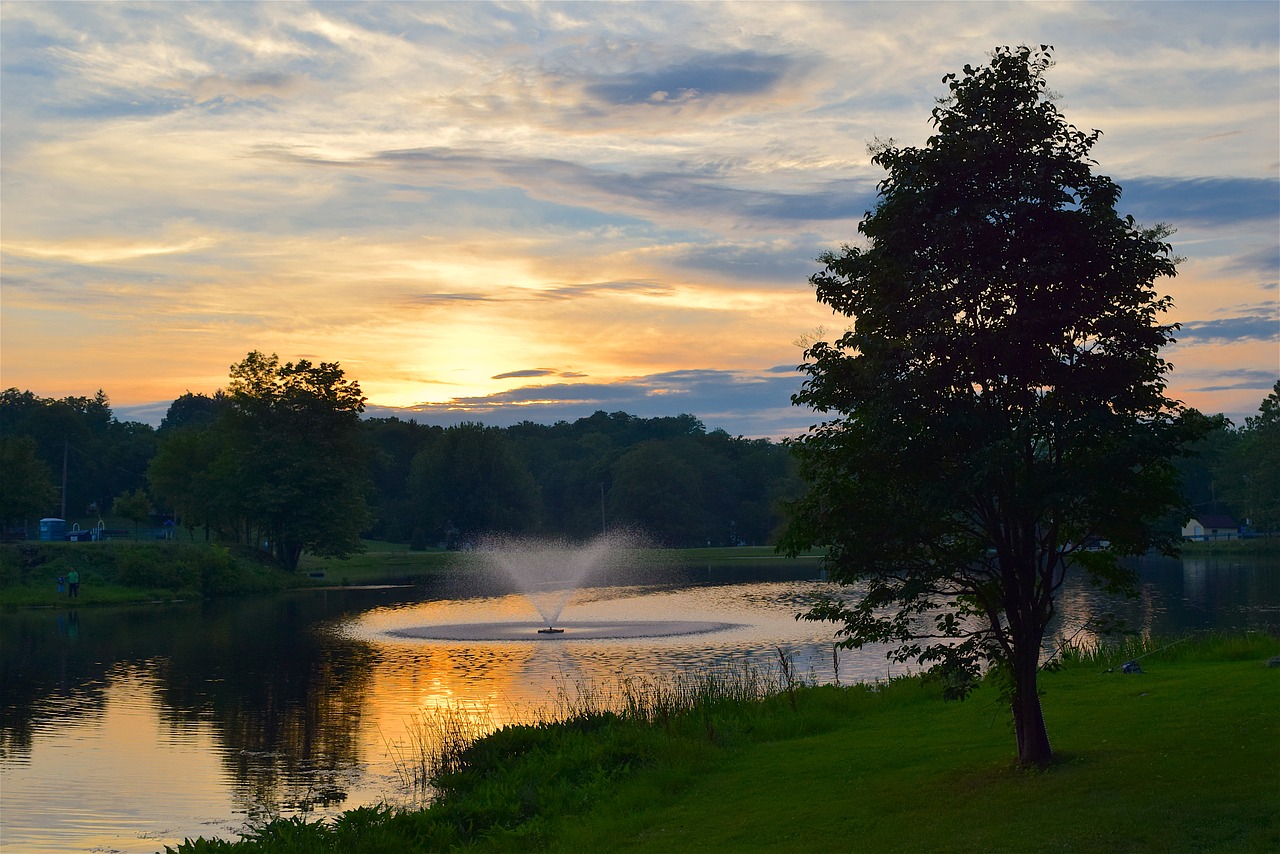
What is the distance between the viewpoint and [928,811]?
1617 cm

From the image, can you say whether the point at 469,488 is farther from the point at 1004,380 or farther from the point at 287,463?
the point at 1004,380

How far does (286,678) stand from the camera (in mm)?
43969

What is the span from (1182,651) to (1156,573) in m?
74.3

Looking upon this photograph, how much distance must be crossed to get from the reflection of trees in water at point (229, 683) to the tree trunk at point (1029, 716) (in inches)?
546

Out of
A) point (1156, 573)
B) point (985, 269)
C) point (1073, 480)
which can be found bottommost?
point (1156, 573)

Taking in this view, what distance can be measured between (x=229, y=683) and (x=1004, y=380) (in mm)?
33803

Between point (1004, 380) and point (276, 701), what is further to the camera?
point (276, 701)

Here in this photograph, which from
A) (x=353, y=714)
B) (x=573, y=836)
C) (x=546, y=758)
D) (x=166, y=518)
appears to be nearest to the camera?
(x=573, y=836)

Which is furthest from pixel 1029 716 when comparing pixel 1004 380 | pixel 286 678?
pixel 286 678

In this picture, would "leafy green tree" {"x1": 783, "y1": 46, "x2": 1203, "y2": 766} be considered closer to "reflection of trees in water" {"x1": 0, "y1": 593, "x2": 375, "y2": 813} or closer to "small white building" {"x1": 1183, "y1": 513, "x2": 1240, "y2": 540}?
"reflection of trees in water" {"x1": 0, "y1": 593, "x2": 375, "y2": 813}

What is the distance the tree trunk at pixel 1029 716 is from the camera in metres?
17.2

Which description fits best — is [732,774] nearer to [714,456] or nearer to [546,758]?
[546,758]

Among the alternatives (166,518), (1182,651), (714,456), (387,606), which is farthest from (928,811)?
(714,456)

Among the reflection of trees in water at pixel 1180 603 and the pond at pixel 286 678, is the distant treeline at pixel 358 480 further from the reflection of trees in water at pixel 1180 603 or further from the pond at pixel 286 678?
the reflection of trees in water at pixel 1180 603
